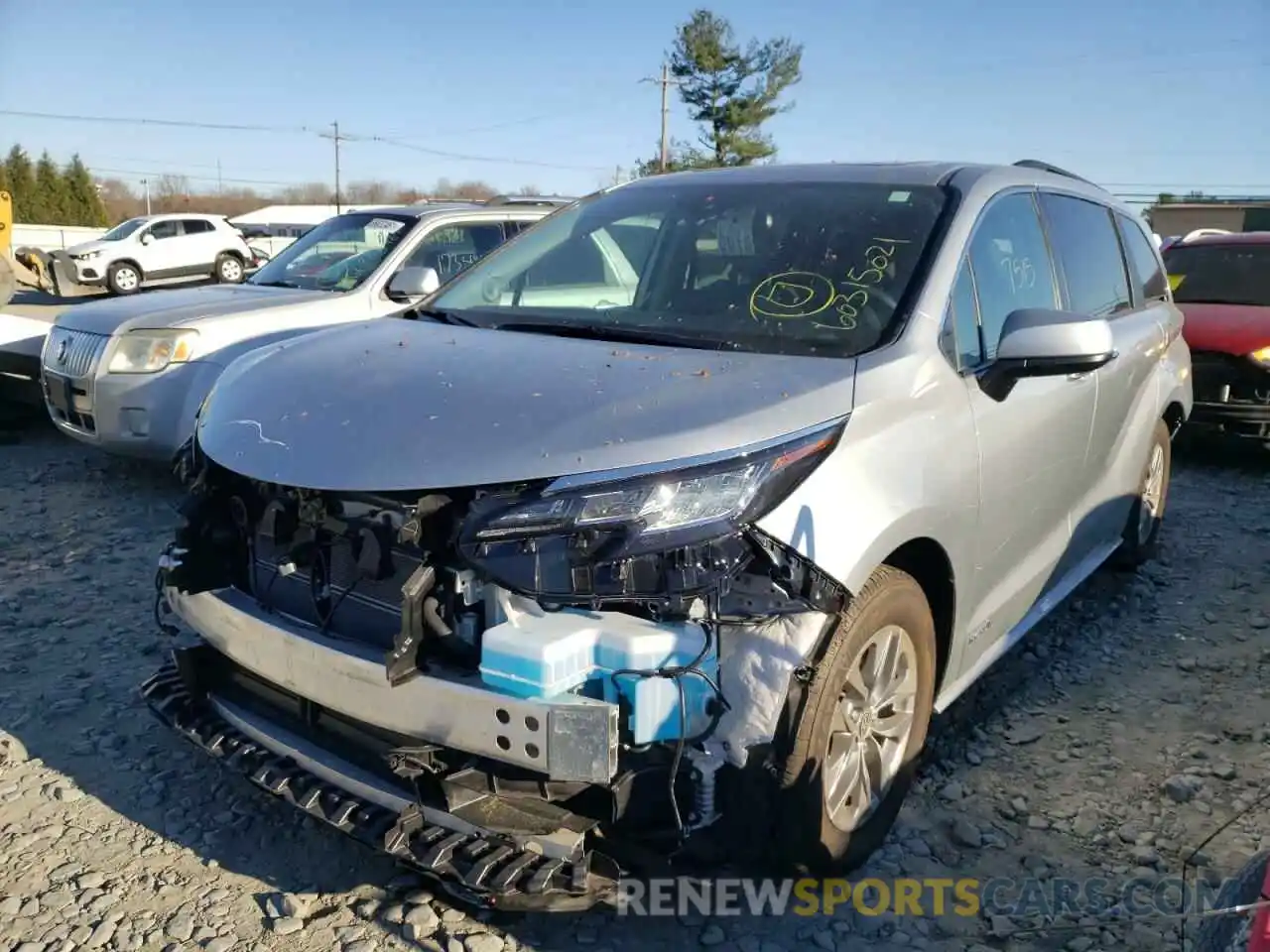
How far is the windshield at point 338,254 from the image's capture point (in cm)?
661

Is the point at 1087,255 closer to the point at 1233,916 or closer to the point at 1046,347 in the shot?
the point at 1046,347

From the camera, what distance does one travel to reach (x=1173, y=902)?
259cm

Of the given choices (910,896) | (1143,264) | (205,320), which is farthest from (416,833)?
(205,320)

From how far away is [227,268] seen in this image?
2517 centimetres

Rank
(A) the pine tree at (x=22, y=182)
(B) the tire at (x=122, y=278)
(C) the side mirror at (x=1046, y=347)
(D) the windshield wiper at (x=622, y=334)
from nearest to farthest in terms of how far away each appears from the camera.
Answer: (C) the side mirror at (x=1046, y=347), (D) the windshield wiper at (x=622, y=334), (B) the tire at (x=122, y=278), (A) the pine tree at (x=22, y=182)

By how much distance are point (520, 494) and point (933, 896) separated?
1.53m

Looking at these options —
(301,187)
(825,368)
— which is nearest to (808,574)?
(825,368)

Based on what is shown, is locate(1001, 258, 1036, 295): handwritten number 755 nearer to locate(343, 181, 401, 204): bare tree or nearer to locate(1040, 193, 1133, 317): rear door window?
locate(1040, 193, 1133, 317): rear door window

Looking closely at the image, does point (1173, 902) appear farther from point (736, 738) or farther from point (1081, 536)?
point (1081, 536)

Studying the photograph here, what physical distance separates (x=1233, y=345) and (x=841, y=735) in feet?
20.2

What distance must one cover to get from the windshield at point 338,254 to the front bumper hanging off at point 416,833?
4.40 m

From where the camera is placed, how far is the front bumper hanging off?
6.88 feet

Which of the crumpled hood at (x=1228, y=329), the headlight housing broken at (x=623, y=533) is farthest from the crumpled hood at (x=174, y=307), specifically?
the crumpled hood at (x=1228, y=329)

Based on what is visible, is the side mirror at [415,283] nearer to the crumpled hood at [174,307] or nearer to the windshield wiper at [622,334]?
the windshield wiper at [622,334]
